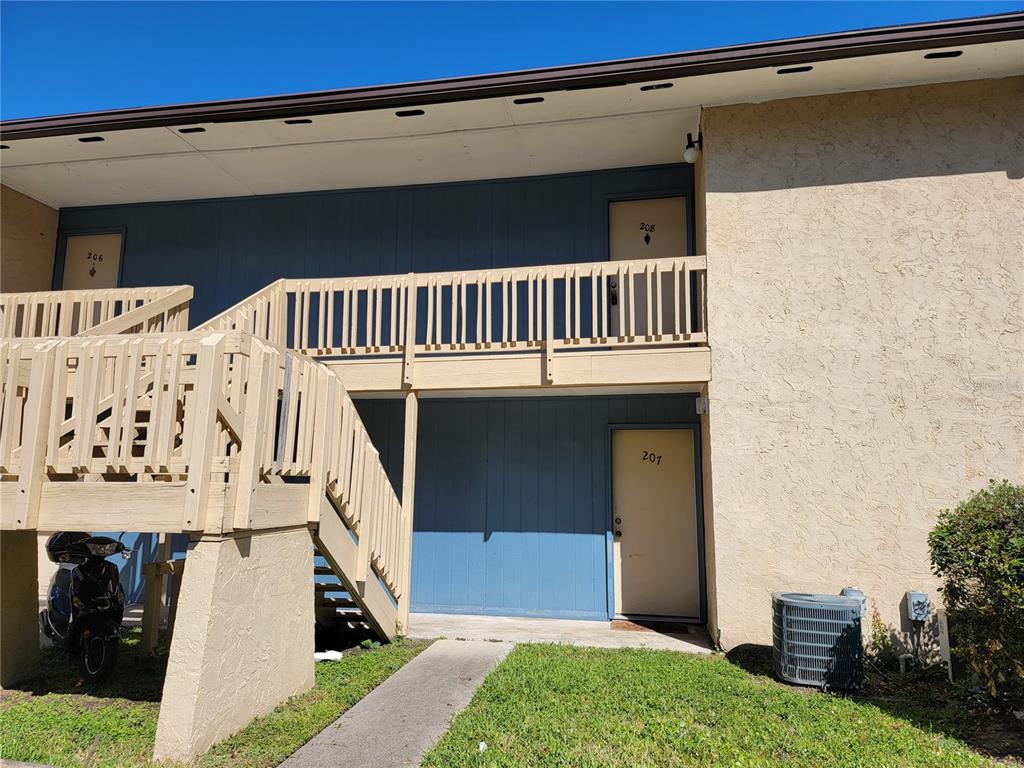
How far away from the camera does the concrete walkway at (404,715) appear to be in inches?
155

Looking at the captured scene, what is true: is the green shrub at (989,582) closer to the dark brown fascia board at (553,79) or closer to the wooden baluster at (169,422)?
the dark brown fascia board at (553,79)

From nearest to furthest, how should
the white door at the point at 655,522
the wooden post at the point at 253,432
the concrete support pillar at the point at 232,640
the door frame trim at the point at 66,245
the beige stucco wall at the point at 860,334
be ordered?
the concrete support pillar at the point at 232,640
the wooden post at the point at 253,432
the beige stucco wall at the point at 860,334
the white door at the point at 655,522
the door frame trim at the point at 66,245

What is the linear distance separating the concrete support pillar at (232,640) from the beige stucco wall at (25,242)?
8.41m

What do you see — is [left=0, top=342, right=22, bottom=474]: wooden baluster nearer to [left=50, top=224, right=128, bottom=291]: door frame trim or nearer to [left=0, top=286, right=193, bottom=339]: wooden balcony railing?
[left=0, top=286, right=193, bottom=339]: wooden balcony railing

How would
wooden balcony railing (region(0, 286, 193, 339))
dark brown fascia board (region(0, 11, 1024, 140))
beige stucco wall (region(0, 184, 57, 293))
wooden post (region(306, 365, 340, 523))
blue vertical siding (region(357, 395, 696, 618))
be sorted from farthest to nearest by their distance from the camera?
beige stucco wall (region(0, 184, 57, 293))
blue vertical siding (region(357, 395, 696, 618))
wooden balcony railing (region(0, 286, 193, 339))
dark brown fascia board (region(0, 11, 1024, 140))
wooden post (region(306, 365, 340, 523))

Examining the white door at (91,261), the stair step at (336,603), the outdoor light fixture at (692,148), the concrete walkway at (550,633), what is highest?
the outdoor light fixture at (692,148)

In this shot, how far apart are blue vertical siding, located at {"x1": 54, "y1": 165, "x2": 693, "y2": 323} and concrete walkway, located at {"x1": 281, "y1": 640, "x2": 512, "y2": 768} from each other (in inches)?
219

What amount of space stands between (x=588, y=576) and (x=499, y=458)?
6.56 ft

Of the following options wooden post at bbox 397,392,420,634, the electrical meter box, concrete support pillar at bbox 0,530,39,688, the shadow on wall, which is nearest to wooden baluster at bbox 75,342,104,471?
concrete support pillar at bbox 0,530,39,688

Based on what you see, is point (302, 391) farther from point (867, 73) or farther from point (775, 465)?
point (867, 73)

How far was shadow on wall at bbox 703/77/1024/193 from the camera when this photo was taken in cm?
681

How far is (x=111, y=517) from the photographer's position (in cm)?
412

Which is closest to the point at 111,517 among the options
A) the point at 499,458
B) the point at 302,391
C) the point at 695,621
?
the point at 302,391

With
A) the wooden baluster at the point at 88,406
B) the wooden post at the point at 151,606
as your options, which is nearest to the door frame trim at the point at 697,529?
the wooden post at the point at 151,606
